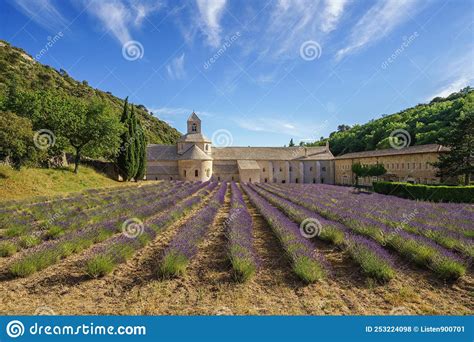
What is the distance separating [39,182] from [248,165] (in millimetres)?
32780

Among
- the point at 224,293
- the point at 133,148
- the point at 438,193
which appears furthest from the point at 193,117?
the point at 224,293

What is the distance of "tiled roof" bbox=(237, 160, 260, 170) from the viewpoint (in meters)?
46.6

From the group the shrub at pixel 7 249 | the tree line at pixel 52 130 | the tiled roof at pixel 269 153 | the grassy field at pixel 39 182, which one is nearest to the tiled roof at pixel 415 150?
the tiled roof at pixel 269 153

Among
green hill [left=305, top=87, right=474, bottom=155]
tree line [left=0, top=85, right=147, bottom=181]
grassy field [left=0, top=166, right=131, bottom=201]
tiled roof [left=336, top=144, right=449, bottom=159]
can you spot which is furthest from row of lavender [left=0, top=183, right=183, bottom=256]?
green hill [left=305, top=87, right=474, bottom=155]

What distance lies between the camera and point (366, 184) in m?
42.1

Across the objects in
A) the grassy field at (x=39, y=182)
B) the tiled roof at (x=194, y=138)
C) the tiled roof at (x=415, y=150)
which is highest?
the tiled roof at (x=194, y=138)

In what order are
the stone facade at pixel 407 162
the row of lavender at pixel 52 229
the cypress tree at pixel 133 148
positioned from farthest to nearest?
1. the cypress tree at pixel 133 148
2. the stone facade at pixel 407 162
3. the row of lavender at pixel 52 229

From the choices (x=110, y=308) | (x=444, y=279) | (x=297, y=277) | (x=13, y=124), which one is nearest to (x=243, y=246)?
(x=297, y=277)

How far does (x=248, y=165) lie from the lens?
157ft

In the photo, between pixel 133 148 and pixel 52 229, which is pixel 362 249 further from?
pixel 133 148

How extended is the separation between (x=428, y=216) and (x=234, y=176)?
3863 centimetres

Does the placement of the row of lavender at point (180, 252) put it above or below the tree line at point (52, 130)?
below

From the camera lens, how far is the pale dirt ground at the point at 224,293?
376 centimetres

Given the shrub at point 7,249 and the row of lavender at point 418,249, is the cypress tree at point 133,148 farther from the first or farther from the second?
the row of lavender at point 418,249
